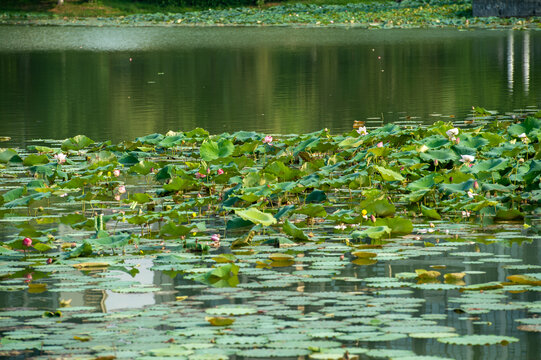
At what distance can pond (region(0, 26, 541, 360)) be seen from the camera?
15.7 ft

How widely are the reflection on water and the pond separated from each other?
13cm

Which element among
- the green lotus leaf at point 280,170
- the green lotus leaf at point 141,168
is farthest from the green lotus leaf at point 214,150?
the green lotus leaf at point 280,170

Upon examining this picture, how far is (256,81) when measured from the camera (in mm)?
20266

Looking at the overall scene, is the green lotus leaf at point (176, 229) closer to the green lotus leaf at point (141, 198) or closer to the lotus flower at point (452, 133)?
the green lotus leaf at point (141, 198)

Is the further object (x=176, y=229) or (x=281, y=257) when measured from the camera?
(x=176, y=229)

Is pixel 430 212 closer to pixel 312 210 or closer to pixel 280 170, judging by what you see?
pixel 312 210

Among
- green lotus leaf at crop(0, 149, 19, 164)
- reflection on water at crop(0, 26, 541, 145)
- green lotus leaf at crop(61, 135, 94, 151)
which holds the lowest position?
green lotus leaf at crop(0, 149, 19, 164)

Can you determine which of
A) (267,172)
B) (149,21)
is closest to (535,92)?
(267,172)

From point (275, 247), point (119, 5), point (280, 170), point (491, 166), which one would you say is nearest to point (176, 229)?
point (275, 247)

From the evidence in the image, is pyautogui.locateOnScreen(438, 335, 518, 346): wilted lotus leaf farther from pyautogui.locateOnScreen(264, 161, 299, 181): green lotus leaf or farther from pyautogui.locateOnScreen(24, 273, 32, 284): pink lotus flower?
pyautogui.locateOnScreen(264, 161, 299, 181): green lotus leaf

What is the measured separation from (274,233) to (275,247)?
1.63ft

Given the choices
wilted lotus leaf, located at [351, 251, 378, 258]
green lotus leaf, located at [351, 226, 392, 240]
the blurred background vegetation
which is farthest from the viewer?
the blurred background vegetation

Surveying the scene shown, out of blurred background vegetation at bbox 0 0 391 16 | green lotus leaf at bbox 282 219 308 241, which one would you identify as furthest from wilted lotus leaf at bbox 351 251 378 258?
blurred background vegetation at bbox 0 0 391 16

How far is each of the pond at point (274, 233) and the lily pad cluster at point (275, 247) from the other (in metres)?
0.02
